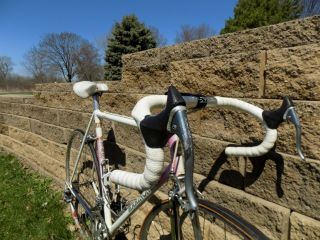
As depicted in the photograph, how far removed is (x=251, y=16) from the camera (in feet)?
53.0

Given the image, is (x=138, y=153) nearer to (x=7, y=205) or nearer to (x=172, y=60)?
(x=172, y=60)

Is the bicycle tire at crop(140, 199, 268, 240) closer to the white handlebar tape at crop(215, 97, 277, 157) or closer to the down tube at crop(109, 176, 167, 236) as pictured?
the down tube at crop(109, 176, 167, 236)

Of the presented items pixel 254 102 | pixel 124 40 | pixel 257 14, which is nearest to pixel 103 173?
pixel 254 102

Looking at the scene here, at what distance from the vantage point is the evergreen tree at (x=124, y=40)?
67.8ft

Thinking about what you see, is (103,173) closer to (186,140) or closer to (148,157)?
(148,157)

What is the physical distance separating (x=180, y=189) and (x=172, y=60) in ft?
3.24

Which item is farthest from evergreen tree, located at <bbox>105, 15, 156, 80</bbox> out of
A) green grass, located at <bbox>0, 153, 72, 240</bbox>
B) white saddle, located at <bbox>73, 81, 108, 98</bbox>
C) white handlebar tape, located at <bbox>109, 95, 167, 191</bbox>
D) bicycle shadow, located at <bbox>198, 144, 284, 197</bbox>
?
white handlebar tape, located at <bbox>109, 95, 167, 191</bbox>

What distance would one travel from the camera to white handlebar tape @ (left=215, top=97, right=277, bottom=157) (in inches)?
53.2

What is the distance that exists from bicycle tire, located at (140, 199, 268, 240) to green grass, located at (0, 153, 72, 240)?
1.19 metres

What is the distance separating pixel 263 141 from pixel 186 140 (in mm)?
474

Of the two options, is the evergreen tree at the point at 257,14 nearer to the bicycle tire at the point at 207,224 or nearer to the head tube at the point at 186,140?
the bicycle tire at the point at 207,224

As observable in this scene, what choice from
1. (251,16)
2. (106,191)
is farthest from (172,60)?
(251,16)

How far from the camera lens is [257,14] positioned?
52.8 feet

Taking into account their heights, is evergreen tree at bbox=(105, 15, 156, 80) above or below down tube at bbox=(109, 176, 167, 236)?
above
